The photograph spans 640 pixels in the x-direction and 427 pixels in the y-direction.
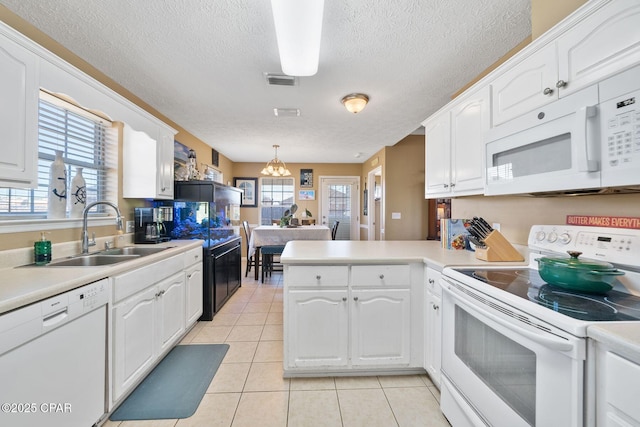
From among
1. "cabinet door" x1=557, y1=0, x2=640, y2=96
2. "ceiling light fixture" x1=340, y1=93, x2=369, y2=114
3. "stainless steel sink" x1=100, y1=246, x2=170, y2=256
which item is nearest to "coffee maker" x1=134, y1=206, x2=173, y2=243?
"stainless steel sink" x1=100, y1=246, x2=170, y2=256

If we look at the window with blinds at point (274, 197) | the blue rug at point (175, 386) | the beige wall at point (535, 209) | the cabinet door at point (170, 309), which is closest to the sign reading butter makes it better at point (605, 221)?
the beige wall at point (535, 209)

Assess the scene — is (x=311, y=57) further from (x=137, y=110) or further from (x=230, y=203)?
(x=230, y=203)

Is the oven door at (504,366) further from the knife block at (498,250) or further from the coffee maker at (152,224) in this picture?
the coffee maker at (152,224)

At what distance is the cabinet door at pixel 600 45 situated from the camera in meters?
0.91

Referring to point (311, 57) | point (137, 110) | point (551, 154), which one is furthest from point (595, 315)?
point (137, 110)

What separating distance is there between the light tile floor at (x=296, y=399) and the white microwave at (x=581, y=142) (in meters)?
1.41

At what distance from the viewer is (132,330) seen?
5.21 feet

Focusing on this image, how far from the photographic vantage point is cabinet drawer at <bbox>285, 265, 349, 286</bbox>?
5.69 ft

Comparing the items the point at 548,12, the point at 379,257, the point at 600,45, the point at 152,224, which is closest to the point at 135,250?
the point at 152,224

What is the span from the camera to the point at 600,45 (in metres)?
1.00

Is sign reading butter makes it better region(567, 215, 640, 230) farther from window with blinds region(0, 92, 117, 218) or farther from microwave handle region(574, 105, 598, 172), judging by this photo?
window with blinds region(0, 92, 117, 218)

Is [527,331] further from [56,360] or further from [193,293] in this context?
[193,293]

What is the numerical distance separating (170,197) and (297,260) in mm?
1800

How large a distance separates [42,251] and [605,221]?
3.12 m
